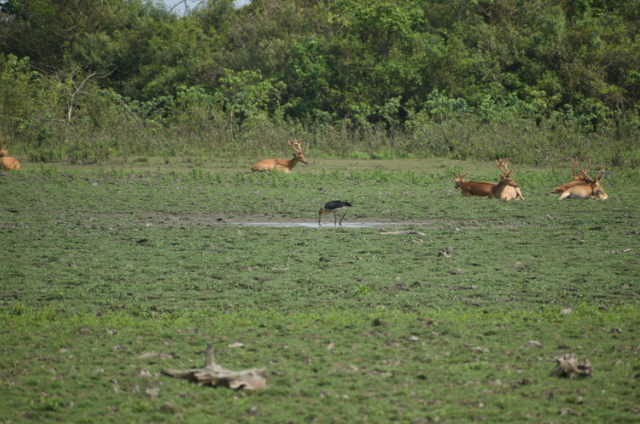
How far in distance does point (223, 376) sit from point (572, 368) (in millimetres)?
2247

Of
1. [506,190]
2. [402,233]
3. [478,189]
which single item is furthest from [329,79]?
[402,233]

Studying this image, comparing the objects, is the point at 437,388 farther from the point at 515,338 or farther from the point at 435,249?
the point at 435,249

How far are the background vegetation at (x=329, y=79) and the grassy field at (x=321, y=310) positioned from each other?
1150 centimetres

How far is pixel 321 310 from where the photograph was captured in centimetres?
813

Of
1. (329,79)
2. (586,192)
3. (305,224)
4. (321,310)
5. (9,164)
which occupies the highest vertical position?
(329,79)

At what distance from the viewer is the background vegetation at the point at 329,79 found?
91.1 feet

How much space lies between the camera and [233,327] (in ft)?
24.5

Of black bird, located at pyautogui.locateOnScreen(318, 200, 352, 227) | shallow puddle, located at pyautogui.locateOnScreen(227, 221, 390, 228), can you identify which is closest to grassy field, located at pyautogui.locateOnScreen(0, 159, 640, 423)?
shallow puddle, located at pyautogui.locateOnScreen(227, 221, 390, 228)

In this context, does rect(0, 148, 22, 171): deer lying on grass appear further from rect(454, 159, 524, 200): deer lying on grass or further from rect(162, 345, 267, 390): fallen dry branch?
rect(162, 345, 267, 390): fallen dry branch

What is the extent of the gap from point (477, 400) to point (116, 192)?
13496mm

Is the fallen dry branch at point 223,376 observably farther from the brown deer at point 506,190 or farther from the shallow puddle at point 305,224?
the brown deer at point 506,190

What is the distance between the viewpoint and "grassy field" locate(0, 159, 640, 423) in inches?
220

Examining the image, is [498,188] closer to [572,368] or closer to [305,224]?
[305,224]

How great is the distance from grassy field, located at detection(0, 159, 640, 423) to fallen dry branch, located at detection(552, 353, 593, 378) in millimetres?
84
